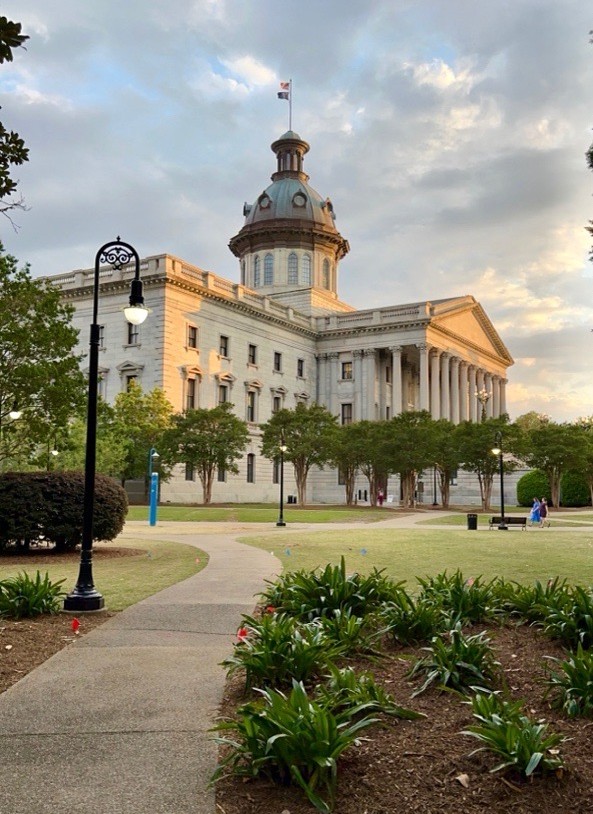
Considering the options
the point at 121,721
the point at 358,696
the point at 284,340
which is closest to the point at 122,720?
the point at 121,721

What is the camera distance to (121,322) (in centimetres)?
6762

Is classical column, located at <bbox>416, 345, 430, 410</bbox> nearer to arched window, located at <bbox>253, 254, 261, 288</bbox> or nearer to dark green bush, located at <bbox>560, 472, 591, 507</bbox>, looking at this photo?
dark green bush, located at <bbox>560, 472, 591, 507</bbox>

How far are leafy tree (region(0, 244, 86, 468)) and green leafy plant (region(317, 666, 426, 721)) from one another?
58.3ft

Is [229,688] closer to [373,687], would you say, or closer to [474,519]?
[373,687]

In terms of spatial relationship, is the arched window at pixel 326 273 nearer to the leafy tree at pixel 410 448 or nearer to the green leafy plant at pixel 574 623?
the leafy tree at pixel 410 448

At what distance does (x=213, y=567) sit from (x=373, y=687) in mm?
10895

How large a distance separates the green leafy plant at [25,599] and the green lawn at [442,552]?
277 inches

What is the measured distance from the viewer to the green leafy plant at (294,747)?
14.4 feet

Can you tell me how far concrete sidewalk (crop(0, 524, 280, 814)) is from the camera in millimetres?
4457

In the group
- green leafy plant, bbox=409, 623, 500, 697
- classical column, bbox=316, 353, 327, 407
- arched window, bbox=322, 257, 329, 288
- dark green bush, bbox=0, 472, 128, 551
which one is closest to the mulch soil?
green leafy plant, bbox=409, 623, 500, 697

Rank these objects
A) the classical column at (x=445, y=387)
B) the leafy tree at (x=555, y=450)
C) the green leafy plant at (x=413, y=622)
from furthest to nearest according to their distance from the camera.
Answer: the classical column at (x=445, y=387)
the leafy tree at (x=555, y=450)
the green leafy plant at (x=413, y=622)

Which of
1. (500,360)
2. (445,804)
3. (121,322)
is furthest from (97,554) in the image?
(500,360)

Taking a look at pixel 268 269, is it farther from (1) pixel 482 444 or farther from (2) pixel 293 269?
(1) pixel 482 444

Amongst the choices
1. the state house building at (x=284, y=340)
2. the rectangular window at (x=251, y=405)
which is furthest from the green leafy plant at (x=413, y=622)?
the rectangular window at (x=251, y=405)
